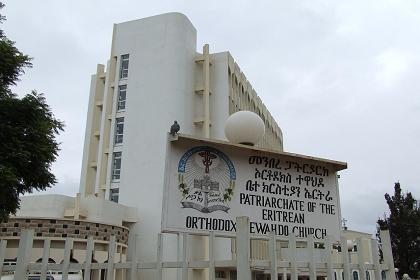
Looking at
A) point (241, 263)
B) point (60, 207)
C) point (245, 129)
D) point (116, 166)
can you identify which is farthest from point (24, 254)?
point (116, 166)

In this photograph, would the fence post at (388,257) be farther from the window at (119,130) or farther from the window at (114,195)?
the window at (119,130)

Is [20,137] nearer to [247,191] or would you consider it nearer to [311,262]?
[247,191]

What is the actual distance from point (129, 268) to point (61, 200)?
71.5ft

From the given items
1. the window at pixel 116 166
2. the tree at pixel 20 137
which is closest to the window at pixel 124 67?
the window at pixel 116 166

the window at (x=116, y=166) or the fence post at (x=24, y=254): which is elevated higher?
the window at (x=116, y=166)

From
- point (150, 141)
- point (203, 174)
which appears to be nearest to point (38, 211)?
point (150, 141)

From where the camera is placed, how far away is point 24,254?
5914mm

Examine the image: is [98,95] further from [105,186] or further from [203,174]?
[203,174]

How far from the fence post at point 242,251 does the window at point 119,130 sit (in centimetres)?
2790

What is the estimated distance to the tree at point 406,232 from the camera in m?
27.1

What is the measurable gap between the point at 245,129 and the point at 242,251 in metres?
2.56

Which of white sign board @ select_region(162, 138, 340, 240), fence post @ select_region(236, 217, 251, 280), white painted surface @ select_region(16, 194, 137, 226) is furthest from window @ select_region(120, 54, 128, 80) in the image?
fence post @ select_region(236, 217, 251, 280)

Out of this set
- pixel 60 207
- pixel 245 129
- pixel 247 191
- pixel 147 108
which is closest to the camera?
pixel 247 191

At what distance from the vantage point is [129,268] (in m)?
5.47
